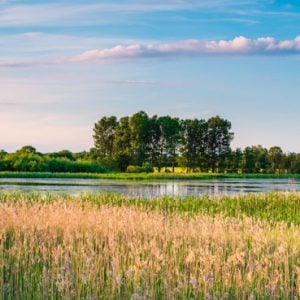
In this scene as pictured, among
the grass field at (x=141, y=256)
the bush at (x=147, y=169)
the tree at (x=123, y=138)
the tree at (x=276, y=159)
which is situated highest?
the tree at (x=123, y=138)

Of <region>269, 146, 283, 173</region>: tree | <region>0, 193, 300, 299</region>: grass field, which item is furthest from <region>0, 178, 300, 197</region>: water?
<region>269, 146, 283, 173</region>: tree

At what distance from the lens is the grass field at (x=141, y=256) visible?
855 centimetres

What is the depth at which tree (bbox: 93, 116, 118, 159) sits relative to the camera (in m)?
93.4

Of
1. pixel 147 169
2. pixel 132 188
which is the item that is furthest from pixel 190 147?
pixel 132 188

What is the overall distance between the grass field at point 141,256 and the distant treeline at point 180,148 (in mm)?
64367

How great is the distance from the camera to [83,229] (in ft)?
45.3

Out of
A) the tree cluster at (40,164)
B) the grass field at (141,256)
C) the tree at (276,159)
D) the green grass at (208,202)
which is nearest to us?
the grass field at (141,256)

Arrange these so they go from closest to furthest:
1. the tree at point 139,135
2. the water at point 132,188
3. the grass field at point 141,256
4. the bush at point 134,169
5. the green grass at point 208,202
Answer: the grass field at point 141,256, the green grass at point 208,202, the water at point 132,188, the bush at point 134,169, the tree at point 139,135

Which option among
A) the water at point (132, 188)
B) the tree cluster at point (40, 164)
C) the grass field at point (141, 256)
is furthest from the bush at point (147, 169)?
the grass field at point (141, 256)

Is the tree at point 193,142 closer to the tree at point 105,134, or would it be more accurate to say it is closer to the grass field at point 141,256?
the tree at point 105,134

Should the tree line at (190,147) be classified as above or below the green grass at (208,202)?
above

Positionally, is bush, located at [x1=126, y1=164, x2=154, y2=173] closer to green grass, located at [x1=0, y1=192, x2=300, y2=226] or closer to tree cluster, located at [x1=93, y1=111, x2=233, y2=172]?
tree cluster, located at [x1=93, y1=111, x2=233, y2=172]

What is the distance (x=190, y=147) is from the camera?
92.8 m

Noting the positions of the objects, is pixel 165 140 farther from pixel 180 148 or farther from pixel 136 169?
pixel 136 169
